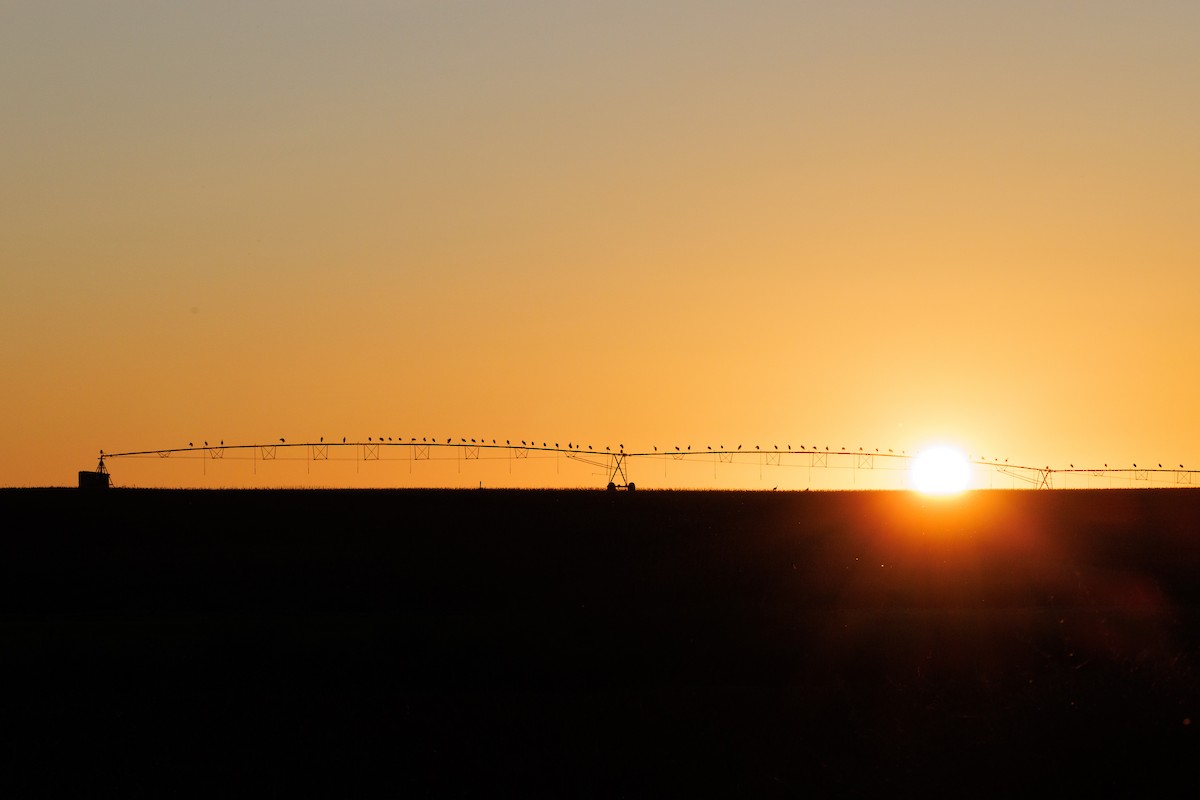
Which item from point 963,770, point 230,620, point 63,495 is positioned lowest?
Result: point 963,770

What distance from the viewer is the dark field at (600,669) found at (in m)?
20.3

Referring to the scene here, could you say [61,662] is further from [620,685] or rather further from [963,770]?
[963,770]

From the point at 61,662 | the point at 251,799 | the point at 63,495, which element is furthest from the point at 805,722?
the point at 63,495

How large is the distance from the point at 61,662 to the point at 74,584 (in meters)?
21.6

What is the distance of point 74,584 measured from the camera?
50.0m

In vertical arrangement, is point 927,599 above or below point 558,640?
above

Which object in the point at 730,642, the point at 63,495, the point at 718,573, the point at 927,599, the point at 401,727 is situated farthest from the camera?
the point at 63,495

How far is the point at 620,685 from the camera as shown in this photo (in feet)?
91.5

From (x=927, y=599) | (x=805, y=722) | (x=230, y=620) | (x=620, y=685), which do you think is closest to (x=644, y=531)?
(x=927, y=599)

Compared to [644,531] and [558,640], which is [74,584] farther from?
[644,531]

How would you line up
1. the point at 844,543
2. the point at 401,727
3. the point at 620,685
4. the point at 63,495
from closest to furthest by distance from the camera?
the point at 401,727 < the point at 620,685 < the point at 844,543 < the point at 63,495

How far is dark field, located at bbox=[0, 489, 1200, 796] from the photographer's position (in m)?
20.3

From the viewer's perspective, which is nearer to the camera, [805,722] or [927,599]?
[805,722]

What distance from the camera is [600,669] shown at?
98.1 ft
